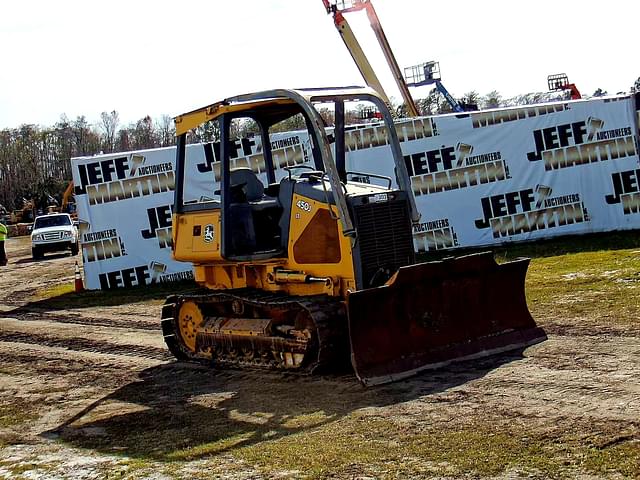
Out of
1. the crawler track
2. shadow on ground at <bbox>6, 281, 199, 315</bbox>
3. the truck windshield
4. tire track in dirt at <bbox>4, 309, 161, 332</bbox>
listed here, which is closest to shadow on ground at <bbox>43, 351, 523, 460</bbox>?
the crawler track

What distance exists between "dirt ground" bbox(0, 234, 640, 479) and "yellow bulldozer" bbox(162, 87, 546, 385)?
1.04ft

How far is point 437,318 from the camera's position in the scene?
29.9 ft

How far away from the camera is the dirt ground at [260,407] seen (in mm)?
6508

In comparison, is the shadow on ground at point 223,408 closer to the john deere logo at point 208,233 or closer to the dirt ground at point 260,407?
the dirt ground at point 260,407

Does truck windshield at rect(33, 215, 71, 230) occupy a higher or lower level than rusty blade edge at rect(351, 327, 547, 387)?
higher

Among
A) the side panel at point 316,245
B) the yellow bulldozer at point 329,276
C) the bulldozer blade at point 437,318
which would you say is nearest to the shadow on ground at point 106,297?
the yellow bulldozer at point 329,276

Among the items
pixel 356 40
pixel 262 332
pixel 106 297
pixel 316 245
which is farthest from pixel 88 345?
Result: pixel 356 40

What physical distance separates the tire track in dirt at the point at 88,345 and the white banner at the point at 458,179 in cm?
600

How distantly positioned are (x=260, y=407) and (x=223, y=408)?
0.36m

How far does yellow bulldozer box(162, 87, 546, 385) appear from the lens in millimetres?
8758

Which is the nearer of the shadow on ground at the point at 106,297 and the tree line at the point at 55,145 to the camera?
the shadow on ground at the point at 106,297

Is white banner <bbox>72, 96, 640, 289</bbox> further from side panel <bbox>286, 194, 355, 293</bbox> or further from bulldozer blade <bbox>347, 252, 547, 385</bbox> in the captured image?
bulldozer blade <bbox>347, 252, 547, 385</bbox>

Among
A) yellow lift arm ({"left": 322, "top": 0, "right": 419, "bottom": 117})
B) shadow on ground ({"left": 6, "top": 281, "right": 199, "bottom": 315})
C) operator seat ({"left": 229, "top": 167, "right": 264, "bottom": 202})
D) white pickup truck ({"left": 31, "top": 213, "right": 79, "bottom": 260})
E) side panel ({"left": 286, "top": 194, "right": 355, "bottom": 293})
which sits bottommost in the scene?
shadow on ground ({"left": 6, "top": 281, "right": 199, "bottom": 315})

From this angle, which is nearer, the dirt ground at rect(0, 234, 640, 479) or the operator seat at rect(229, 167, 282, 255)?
the dirt ground at rect(0, 234, 640, 479)
